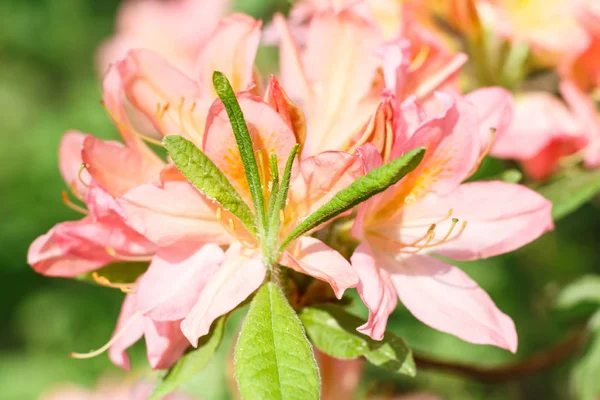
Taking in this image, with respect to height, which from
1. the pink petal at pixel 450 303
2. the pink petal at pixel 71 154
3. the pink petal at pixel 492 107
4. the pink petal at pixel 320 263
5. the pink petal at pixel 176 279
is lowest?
the pink petal at pixel 450 303

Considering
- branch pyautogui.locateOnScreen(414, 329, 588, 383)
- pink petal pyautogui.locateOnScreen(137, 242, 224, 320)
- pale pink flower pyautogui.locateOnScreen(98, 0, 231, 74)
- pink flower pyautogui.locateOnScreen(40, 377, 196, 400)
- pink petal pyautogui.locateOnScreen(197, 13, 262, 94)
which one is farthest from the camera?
pale pink flower pyautogui.locateOnScreen(98, 0, 231, 74)

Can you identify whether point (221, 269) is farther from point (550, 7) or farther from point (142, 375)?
point (142, 375)

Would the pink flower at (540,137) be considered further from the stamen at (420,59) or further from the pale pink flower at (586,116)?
the stamen at (420,59)

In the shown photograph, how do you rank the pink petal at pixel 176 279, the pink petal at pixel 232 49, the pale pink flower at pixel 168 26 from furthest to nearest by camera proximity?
the pale pink flower at pixel 168 26 < the pink petal at pixel 232 49 < the pink petal at pixel 176 279

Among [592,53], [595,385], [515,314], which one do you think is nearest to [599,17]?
[592,53]

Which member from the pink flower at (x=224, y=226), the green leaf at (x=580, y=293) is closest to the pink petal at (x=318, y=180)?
the pink flower at (x=224, y=226)

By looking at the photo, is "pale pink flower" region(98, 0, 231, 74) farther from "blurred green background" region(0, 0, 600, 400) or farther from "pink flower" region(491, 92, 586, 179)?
"pink flower" region(491, 92, 586, 179)

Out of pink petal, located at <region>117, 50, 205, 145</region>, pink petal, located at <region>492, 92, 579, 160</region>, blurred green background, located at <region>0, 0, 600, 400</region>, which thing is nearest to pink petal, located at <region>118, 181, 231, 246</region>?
pink petal, located at <region>117, 50, 205, 145</region>

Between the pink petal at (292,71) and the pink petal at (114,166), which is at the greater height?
the pink petal at (292,71)
